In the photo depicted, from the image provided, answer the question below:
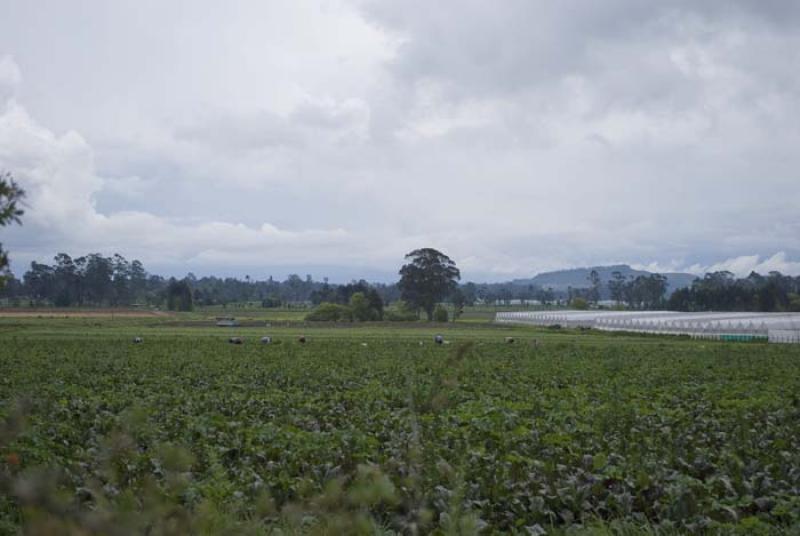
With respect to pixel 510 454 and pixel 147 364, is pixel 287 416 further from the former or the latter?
pixel 147 364

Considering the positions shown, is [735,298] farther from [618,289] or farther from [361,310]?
[361,310]

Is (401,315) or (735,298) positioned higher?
(735,298)

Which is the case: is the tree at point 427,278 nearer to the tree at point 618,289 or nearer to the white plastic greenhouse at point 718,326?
the white plastic greenhouse at point 718,326

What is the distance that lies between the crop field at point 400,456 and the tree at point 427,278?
3322 inches

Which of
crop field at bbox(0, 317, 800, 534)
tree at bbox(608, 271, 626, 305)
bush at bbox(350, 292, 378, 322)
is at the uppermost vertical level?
tree at bbox(608, 271, 626, 305)

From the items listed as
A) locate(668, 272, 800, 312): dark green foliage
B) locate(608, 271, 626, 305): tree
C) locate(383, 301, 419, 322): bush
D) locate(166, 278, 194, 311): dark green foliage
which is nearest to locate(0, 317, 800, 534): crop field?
locate(383, 301, 419, 322): bush

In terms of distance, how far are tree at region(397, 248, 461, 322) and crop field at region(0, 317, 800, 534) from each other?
277 feet

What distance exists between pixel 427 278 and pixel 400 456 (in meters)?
97.5

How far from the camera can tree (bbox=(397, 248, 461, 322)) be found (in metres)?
106

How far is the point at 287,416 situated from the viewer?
41.1 ft

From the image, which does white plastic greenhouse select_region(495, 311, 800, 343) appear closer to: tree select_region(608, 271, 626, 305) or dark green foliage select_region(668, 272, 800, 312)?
dark green foliage select_region(668, 272, 800, 312)

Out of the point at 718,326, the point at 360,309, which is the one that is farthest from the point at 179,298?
the point at 718,326

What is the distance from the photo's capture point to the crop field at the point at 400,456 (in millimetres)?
2113

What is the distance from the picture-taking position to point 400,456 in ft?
26.9
